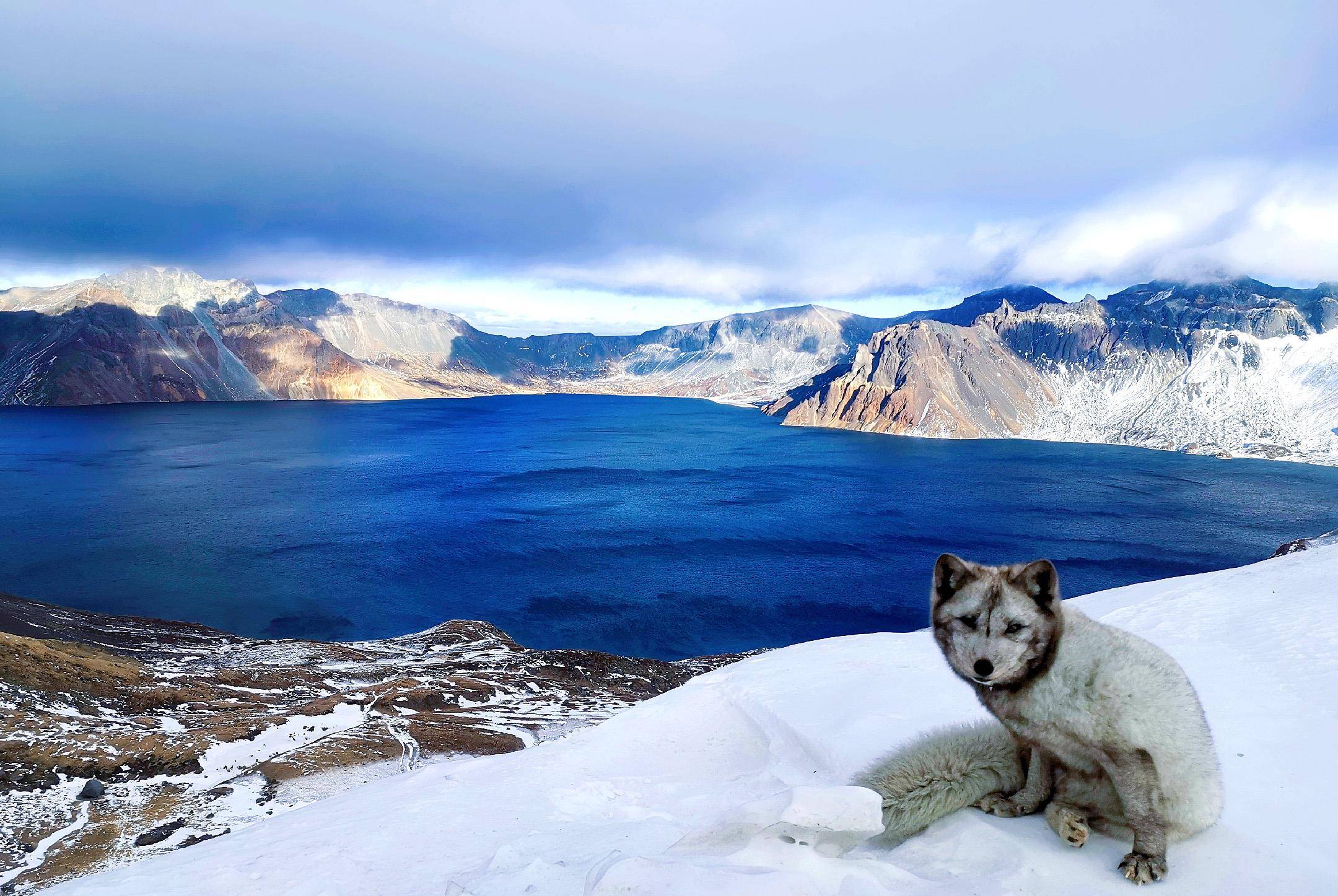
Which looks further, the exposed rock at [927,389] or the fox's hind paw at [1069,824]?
the exposed rock at [927,389]

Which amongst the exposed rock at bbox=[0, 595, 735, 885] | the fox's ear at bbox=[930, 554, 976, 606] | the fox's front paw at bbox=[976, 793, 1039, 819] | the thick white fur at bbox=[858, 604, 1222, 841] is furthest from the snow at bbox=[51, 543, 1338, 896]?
the exposed rock at bbox=[0, 595, 735, 885]

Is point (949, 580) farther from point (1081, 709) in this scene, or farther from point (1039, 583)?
point (1081, 709)

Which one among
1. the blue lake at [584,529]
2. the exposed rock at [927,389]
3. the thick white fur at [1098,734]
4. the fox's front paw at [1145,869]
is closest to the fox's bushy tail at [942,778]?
the thick white fur at [1098,734]

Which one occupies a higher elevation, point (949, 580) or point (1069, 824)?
point (949, 580)

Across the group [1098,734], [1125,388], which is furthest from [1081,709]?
[1125,388]

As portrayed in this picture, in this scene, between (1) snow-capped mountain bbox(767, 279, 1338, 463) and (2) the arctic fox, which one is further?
(1) snow-capped mountain bbox(767, 279, 1338, 463)

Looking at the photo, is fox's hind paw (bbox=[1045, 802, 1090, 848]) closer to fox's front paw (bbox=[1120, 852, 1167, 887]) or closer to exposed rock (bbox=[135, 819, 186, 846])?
fox's front paw (bbox=[1120, 852, 1167, 887])

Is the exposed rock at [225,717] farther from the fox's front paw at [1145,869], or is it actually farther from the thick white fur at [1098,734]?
the fox's front paw at [1145,869]
